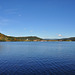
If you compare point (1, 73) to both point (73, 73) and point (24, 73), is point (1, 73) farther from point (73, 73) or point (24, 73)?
point (73, 73)

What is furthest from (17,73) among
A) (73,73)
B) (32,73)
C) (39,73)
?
(73,73)

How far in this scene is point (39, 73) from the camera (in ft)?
71.4

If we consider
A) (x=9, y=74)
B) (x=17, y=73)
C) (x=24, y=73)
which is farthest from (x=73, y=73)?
(x=9, y=74)

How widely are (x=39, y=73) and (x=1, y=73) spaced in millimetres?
9786

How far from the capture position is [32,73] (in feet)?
71.4

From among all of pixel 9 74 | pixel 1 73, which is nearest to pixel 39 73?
pixel 9 74

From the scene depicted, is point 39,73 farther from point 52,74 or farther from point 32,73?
point 52,74

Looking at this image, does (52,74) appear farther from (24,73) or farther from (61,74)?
(24,73)

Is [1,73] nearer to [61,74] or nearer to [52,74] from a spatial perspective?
[52,74]

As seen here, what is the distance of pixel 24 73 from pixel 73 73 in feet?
41.8

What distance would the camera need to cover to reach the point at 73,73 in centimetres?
2180

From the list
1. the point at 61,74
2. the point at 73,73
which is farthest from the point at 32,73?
the point at 73,73

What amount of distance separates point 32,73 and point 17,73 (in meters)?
3.88

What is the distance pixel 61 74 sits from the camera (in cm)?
2117
